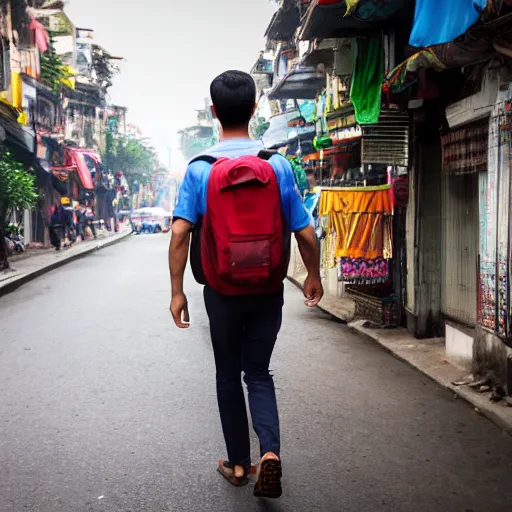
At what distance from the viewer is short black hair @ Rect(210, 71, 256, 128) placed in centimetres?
368

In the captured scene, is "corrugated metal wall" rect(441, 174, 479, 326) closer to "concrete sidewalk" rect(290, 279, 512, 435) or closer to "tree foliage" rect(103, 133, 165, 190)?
"concrete sidewalk" rect(290, 279, 512, 435)

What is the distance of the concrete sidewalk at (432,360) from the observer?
5469mm

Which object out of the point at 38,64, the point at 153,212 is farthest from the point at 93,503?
the point at 153,212

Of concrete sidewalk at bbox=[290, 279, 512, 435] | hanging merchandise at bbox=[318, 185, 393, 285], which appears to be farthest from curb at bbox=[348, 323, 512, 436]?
hanging merchandise at bbox=[318, 185, 393, 285]

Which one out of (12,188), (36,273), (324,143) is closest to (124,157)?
(12,188)

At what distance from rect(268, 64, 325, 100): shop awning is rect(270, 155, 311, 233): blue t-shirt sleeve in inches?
572

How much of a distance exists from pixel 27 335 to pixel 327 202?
14.4 ft

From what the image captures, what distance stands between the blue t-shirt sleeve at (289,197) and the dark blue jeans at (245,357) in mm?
378

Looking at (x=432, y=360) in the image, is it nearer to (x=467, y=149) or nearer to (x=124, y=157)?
(x=467, y=149)

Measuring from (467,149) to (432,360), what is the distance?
6.83 feet

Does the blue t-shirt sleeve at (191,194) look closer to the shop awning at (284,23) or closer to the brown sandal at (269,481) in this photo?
the brown sandal at (269,481)

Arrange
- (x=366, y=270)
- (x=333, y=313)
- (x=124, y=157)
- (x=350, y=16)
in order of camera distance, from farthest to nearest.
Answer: (x=124, y=157) → (x=333, y=313) → (x=366, y=270) → (x=350, y=16)

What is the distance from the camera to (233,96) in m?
3.69

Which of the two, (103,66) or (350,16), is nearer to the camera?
(350,16)
